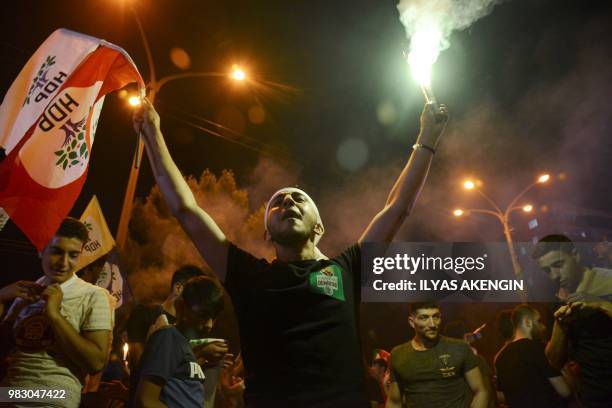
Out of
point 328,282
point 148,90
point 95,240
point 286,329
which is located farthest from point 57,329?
point 148,90

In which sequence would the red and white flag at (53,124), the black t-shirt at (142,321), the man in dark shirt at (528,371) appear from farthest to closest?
the man in dark shirt at (528,371)
the black t-shirt at (142,321)
the red and white flag at (53,124)

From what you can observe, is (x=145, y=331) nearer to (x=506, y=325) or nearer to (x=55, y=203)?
(x=55, y=203)

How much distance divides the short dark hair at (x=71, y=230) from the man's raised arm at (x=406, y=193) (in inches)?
92.6

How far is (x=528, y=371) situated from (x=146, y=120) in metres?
4.38

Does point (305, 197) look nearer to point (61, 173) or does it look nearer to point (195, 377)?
point (195, 377)

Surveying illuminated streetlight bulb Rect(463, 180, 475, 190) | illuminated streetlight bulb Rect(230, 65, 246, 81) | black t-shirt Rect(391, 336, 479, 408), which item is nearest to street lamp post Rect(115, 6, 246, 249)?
illuminated streetlight bulb Rect(230, 65, 246, 81)

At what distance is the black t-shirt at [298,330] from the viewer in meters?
2.20

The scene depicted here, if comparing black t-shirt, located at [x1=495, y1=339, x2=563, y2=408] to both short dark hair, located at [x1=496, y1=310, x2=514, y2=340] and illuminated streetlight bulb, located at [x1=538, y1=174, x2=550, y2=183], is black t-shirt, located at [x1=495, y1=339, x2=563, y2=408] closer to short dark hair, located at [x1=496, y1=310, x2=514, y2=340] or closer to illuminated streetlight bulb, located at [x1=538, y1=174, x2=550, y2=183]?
short dark hair, located at [x1=496, y1=310, x2=514, y2=340]

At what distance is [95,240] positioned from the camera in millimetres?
8109

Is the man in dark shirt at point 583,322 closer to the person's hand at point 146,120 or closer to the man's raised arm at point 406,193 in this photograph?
the man's raised arm at point 406,193

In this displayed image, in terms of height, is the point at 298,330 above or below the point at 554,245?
below

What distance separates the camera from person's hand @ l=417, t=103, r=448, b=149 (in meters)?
2.93

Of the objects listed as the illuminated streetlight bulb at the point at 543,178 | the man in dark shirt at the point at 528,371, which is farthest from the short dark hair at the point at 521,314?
the illuminated streetlight bulb at the point at 543,178

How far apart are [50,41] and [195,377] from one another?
3.46 metres
